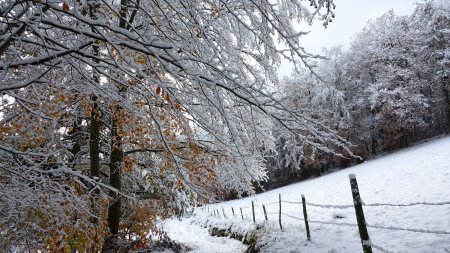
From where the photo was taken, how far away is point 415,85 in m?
29.5

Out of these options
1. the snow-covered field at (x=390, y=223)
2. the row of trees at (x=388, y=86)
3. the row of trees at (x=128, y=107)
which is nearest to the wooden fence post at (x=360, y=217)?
the snow-covered field at (x=390, y=223)

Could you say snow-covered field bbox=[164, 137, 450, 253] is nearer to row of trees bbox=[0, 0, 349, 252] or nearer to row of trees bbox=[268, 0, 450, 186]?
row of trees bbox=[0, 0, 349, 252]

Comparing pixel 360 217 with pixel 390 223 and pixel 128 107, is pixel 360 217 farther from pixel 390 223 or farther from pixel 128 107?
pixel 390 223

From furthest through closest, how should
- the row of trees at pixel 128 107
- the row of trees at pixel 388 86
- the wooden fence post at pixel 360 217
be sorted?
the row of trees at pixel 388 86 → the wooden fence post at pixel 360 217 → the row of trees at pixel 128 107

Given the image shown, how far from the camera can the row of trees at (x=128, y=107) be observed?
8.89 feet

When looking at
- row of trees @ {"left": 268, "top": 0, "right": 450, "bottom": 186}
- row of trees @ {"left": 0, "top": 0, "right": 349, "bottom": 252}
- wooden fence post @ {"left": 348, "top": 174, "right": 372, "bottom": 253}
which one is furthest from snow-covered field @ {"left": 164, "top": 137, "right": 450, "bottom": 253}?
row of trees @ {"left": 268, "top": 0, "right": 450, "bottom": 186}

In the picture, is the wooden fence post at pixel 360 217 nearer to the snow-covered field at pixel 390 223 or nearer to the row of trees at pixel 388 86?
the snow-covered field at pixel 390 223

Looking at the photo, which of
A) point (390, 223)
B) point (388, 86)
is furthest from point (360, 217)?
point (388, 86)

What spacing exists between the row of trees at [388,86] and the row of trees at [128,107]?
21.7 metres

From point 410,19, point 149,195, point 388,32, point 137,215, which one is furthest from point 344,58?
point 137,215

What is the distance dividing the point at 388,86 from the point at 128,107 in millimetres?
31191

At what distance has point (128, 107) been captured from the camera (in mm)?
4066

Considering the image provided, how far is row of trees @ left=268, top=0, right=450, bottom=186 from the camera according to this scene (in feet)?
96.5

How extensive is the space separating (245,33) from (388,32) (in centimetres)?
3261
